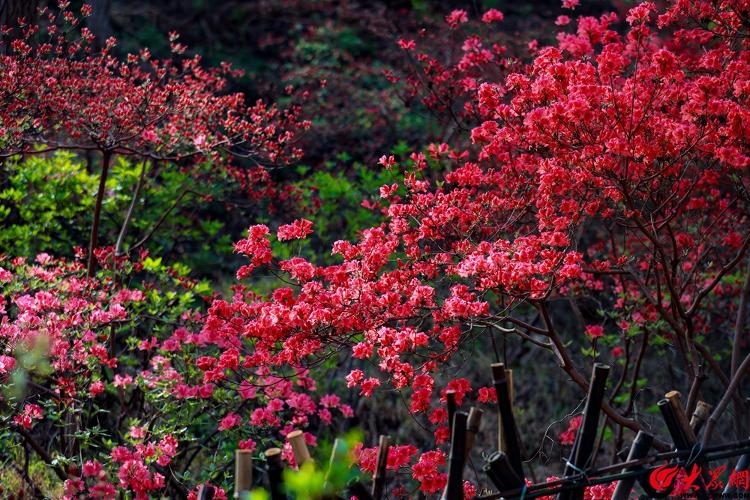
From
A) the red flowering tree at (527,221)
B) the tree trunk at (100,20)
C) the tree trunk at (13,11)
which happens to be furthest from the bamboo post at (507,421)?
the tree trunk at (100,20)

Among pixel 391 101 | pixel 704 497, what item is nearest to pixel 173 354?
pixel 704 497

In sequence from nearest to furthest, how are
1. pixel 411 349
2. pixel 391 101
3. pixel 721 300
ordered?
pixel 411 349
pixel 721 300
pixel 391 101

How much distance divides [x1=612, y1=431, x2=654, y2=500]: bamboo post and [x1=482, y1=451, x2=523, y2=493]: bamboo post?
425 mm

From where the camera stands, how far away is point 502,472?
7.98 feet

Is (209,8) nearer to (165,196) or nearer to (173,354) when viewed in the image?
(165,196)

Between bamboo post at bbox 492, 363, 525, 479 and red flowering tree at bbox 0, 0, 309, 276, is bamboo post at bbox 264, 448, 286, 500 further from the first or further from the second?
red flowering tree at bbox 0, 0, 309, 276

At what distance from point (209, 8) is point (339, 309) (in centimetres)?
1011

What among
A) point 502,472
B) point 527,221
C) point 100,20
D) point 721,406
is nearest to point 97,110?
point 527,221

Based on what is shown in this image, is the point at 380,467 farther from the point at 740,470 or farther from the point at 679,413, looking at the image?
the point at 740,470

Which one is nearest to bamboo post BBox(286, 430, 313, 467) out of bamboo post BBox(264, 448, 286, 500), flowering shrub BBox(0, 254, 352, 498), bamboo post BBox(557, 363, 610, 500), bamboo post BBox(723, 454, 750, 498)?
bamboo post BBox(264, 448, 286, 500)

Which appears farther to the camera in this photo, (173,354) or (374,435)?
(374,435)

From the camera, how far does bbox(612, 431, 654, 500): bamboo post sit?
262 cm

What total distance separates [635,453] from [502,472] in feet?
1.72

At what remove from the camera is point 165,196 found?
6391 mm
